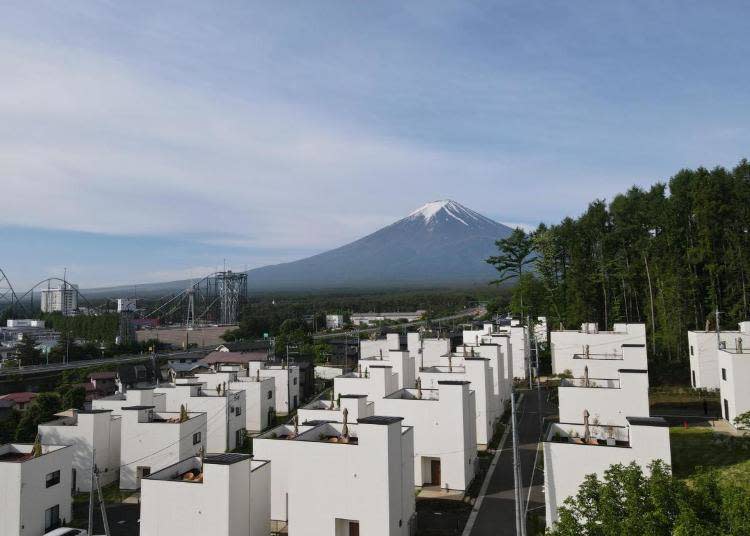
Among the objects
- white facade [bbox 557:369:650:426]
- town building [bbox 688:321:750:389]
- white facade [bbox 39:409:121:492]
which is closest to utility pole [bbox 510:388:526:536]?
white facade [bbox 557:369:650:426]

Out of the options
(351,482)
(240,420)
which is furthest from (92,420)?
(351,482)

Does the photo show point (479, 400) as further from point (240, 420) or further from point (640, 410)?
point (240, 420)

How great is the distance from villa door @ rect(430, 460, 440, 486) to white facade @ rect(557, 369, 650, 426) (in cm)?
463

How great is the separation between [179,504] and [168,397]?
42.4ft

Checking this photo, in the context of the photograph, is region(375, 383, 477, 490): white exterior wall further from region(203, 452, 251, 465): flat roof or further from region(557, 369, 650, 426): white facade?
region(203, 452, 251, 465): flat roof

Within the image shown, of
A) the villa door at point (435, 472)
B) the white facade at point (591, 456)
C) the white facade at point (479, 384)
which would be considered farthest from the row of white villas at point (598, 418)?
the villa door at point (435, 472)

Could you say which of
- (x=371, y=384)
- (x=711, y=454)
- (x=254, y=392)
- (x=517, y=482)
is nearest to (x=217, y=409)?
(x=254, y=392)

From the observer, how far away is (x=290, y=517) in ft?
44.2

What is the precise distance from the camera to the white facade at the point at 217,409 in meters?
23.1

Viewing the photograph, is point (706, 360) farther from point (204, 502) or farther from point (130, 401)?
point (130, 401)

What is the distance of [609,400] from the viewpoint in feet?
60.5

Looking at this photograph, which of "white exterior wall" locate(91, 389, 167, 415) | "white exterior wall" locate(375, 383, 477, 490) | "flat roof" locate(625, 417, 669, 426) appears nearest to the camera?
"flat roof" locate(625, 417, 669, 426)

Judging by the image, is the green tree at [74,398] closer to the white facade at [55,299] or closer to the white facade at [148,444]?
the white facade at [148,444]

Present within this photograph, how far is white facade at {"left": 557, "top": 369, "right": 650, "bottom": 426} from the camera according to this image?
1805 centimetres
